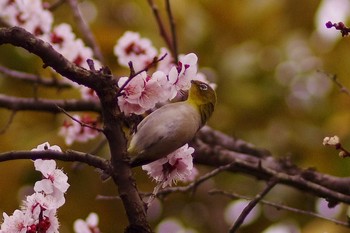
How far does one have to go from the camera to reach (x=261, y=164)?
2.23 m

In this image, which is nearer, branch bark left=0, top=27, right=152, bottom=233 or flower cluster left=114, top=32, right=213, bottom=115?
branch bark left=0, top=27, right=152, bottom=233

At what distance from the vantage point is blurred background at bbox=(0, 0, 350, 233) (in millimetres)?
4082

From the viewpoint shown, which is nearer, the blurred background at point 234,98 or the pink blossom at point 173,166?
the pink blossom at point 173,166

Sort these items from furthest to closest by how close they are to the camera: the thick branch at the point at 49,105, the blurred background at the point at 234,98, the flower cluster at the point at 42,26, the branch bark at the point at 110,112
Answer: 1. the blurred background at the point at 234,98
2. the flower cluster at the point at 42,26
3. the thick branch at the point at 49,105
4. the branch bark at the point at 110,112

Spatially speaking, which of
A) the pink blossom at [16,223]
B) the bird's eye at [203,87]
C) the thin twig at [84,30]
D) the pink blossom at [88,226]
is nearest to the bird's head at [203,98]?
the bird's eye at [203,87]

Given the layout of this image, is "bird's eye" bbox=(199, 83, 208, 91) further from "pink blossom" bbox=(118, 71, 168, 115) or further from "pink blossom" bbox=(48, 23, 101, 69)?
"pink blossom" bbox=(48, 23, 101, 69)

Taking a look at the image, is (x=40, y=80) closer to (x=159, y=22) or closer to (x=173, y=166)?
(x=159, y=22)

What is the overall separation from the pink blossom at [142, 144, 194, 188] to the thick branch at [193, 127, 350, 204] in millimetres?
426

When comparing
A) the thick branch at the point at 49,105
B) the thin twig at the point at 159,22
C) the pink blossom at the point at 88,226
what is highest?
the thin twig at the point at 159,22

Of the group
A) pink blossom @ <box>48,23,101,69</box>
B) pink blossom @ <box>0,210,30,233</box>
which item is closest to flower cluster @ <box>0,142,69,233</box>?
pink blossom @ <box>0,210,30,233</box>

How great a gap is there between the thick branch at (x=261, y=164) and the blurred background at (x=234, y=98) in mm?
794

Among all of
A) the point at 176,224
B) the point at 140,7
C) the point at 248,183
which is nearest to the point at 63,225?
the point at 176,224

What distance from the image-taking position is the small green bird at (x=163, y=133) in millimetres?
1557

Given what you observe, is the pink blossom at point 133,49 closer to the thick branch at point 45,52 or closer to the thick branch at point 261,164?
the thick branch at point 261,164
